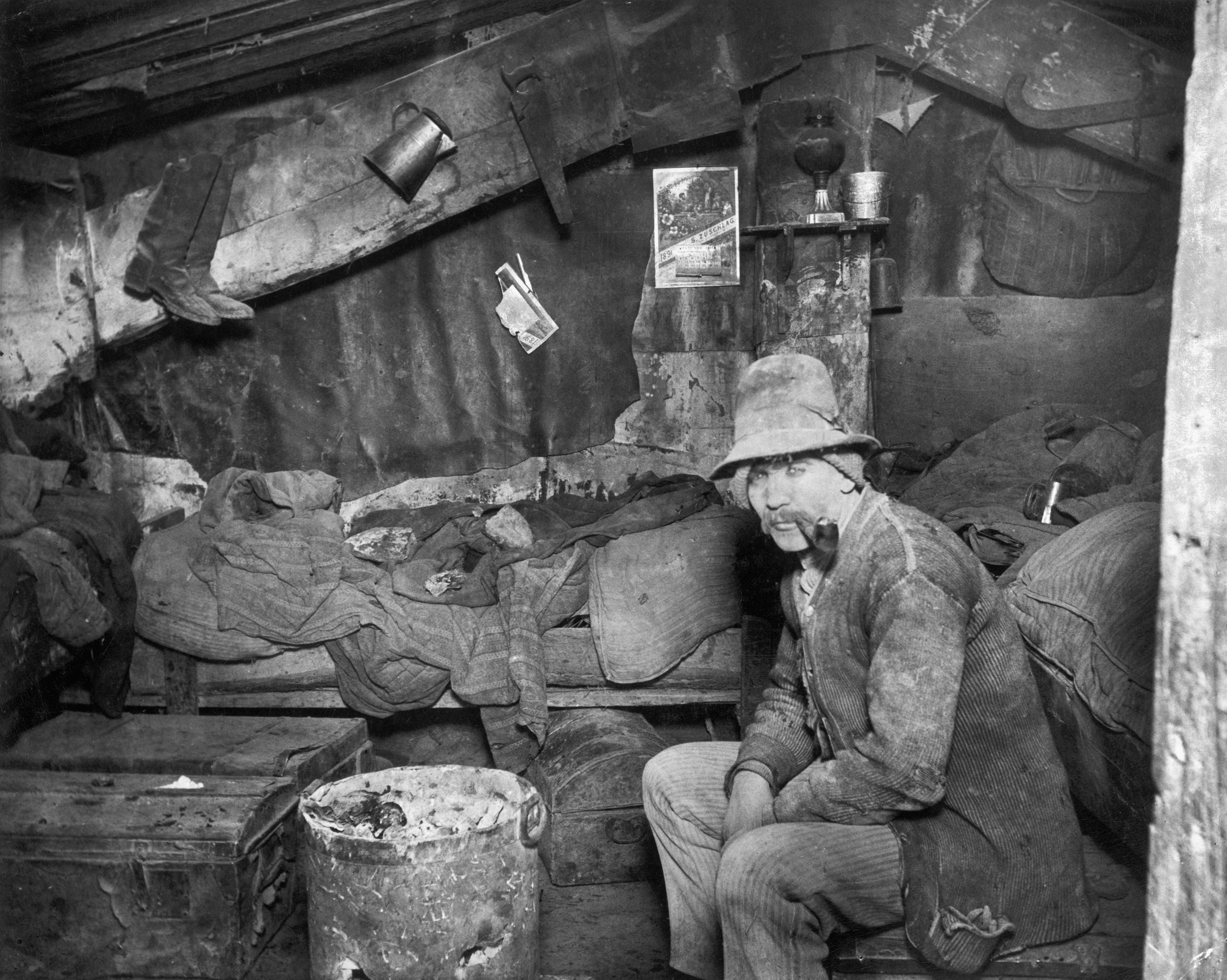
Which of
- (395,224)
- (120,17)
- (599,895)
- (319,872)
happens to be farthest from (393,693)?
(120,17)

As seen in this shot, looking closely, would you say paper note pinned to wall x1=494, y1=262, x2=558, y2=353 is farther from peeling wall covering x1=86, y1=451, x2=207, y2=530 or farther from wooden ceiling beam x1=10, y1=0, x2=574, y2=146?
peeling wall covering x1=86, y1=451, x2=207, y2=530

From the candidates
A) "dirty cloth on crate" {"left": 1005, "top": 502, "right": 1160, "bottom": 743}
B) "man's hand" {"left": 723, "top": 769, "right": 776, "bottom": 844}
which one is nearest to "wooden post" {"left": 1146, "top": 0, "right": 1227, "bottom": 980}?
"man's hand" {"left": 723, "top": 769, "right": 776, "bottom": 844}

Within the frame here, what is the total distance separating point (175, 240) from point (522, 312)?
1712 mm

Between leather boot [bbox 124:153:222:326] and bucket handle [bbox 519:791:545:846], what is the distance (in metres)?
3.17

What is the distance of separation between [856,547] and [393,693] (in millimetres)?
2405

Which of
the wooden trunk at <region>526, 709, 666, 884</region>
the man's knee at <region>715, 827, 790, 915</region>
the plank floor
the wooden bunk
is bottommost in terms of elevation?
the plank floor

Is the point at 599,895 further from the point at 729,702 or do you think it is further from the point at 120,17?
the point at 120,17

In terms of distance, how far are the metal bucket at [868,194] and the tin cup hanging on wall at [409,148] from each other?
195 centimetres

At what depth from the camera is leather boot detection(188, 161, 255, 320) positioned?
5.03 meters

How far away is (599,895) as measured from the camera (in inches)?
155

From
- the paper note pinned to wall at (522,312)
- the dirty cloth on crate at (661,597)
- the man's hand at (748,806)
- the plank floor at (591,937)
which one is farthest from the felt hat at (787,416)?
the paper note pinned to wall at (522,312)

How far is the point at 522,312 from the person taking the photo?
572 centimetres

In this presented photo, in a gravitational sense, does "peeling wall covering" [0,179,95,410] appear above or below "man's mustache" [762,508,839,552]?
above

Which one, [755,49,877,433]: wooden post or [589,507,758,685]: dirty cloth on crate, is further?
[755,49,877,433]: wooden post
